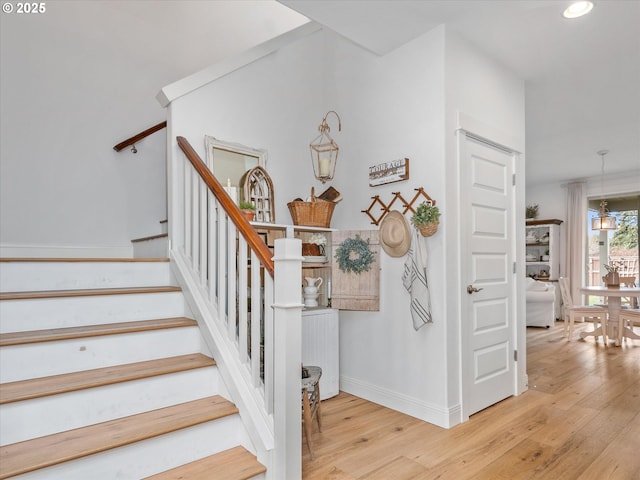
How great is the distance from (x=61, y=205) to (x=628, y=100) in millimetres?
5600

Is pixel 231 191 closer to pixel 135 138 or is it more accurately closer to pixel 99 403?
pixel 135 138

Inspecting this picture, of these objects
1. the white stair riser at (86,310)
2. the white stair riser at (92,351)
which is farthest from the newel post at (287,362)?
the white stair riser at (86,310)

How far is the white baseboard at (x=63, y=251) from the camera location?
10.5ft

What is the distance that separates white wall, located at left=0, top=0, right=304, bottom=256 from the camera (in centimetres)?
325

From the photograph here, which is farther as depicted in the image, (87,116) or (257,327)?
(87,116)

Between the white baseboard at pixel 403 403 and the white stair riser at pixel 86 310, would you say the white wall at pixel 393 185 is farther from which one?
the white stair riser at pixel 86 310

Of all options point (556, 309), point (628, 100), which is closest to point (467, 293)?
point (628, 100)

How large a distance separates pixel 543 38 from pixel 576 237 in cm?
601

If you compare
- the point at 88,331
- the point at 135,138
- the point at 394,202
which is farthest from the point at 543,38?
the point at 88,331

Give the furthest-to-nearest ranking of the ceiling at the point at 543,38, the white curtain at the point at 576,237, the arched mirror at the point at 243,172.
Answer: the white curtain at the point at 576,237, the arched mirror at the point at 243,172, the ceiling at the point at 543,38

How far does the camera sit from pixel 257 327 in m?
2.01

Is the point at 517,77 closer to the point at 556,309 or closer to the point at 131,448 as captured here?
the point at 131,448

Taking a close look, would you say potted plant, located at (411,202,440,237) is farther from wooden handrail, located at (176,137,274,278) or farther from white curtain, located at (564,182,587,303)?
white curtain, located at (564,182,587,303)

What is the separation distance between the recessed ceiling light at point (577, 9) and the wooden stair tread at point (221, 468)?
328 cm
